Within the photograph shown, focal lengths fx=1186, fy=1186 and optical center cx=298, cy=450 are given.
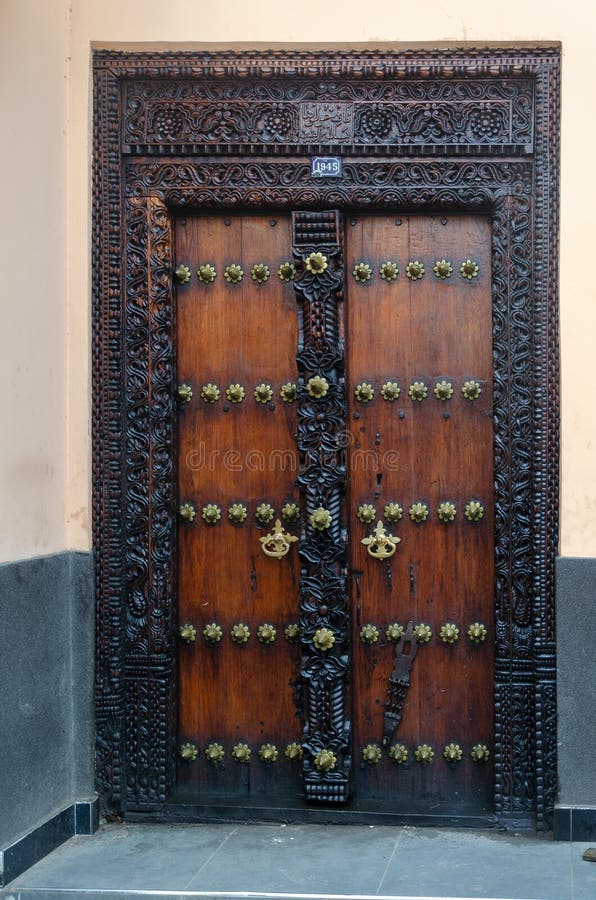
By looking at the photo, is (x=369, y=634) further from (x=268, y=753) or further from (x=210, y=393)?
(x=210, y=393)

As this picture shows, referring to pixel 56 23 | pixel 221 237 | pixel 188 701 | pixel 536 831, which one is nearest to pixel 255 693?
pixel 188 701

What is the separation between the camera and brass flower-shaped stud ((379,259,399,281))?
4.54 meters

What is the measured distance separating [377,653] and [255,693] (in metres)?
0.50

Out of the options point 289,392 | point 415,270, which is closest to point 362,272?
point 415,270

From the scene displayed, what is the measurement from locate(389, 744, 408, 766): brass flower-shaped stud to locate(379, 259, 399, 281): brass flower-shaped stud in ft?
5.90

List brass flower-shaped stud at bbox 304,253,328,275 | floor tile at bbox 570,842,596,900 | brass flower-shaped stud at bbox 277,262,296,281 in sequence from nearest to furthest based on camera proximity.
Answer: floor tile at bbox 570,842,596,900 < brass flower-shaped stud at bbox 304,253,328,275 < brass flower-shaped stud at bbox 277,262,296,281

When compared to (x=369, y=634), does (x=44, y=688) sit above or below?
below

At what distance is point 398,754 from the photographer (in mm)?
4539

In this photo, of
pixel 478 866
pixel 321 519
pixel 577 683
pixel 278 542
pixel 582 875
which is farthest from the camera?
pixel 278 542

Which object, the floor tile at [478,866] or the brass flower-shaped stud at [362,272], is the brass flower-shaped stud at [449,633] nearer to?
the floor tile at [478,866]

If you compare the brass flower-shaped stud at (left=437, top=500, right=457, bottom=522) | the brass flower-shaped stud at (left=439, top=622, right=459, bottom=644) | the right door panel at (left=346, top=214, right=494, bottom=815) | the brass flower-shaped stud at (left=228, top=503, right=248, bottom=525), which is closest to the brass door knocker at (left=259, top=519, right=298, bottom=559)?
the brass flower-shaped stud at (left=228, top=503, right=248, bottom=525)

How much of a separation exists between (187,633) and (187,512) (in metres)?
0.47

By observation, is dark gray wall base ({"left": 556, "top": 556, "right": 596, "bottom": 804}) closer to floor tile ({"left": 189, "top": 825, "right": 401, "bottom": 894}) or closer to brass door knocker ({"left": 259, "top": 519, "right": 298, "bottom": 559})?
floor tile ({"left": 189, "top": 825, "right": 401, "bottom": 894})

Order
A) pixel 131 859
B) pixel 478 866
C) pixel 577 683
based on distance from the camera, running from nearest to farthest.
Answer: pixel 478 866, pixel 131 859, pixel 577 683
